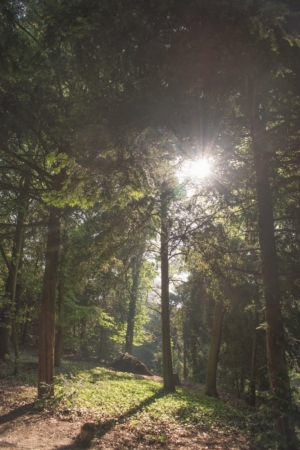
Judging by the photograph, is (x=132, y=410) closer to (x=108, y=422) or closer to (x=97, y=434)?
(x=108, y=422)

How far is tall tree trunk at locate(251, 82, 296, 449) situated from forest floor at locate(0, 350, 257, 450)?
1844 mm

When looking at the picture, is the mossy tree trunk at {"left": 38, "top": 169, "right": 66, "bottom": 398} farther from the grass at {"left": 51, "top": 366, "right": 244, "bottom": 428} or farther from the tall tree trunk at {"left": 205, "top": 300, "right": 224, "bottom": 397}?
the tall tree trunk at {"left": 205, "top": 300, "right": 224, "bottom": 397}

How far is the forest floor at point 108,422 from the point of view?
6062 millimetres

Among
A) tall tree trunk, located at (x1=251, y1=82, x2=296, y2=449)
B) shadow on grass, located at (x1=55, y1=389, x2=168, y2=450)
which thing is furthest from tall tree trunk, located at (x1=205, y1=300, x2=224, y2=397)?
tall tree trunk, located at (x1=251, y1=82, x2=296, y2=449)

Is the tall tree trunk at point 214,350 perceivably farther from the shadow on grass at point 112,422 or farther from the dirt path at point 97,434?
the dirt path at point 97,434

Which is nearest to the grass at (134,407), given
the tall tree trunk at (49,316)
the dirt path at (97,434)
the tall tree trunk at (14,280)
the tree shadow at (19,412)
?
the tall tree trunk at (49,316)

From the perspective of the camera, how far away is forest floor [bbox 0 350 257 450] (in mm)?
6062

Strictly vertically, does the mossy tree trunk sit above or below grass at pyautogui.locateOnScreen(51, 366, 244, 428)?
above

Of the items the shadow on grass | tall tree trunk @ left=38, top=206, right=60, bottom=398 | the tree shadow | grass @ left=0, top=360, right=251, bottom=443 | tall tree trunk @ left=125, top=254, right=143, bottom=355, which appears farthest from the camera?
tall tree trunk @ left=125, top=254, right=143, bottom=355

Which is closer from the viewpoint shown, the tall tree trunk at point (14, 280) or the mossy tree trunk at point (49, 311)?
the mossy tree trunk at point (49, 311)

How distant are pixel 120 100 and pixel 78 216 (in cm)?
501

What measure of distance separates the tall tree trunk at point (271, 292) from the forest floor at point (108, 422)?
184 cm

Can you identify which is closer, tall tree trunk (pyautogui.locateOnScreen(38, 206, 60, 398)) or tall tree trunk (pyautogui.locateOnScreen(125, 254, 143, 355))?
tall tree trunk (pyautogui.locateOnScreen(38, 206, 60, 398))

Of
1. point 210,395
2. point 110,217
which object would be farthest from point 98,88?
point 210,395
